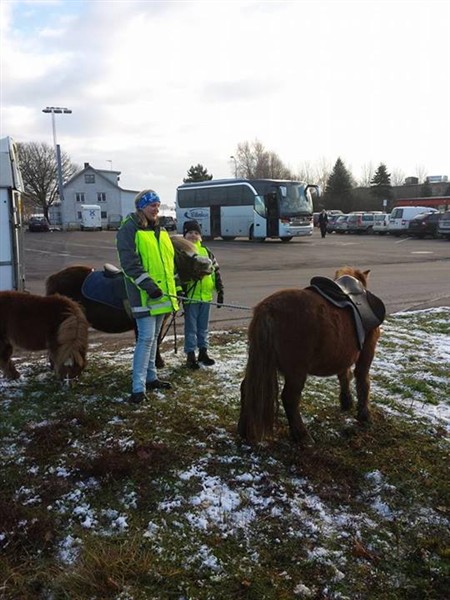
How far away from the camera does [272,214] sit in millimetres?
31922

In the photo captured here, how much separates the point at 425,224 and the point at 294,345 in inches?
1435

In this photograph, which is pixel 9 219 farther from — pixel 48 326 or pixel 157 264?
pixel 157 264

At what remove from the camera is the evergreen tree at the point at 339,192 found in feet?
247

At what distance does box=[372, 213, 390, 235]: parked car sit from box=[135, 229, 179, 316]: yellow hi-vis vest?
40.7 meters

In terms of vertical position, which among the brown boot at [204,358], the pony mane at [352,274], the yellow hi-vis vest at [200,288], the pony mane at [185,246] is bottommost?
the brown boot at [204,358]

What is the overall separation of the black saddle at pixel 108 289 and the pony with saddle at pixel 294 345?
223 cm

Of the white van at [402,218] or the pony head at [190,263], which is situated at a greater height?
the white van at [402,218]

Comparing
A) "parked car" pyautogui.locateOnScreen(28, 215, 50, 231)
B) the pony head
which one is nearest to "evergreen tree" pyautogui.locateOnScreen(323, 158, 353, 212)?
"parked car" pyautogui.locateOnScreen(28, 215, 50, 231)

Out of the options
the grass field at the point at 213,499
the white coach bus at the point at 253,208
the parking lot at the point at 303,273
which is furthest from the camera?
the white coach bus at the point at 253,208

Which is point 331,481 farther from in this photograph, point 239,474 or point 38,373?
point 38,373

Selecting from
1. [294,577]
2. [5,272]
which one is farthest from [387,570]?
[5,272]

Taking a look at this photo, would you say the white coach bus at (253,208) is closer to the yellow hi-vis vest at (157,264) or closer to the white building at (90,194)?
the yellow hi-vis vest at (157,264)

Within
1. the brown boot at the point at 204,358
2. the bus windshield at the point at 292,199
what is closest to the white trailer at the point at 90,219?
the bus windshield at the point at 292,199

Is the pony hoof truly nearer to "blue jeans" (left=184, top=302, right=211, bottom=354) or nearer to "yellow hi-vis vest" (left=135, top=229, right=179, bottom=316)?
"yellow hi-vis vest" (left=135, top=229, right=179, bottom=316)
